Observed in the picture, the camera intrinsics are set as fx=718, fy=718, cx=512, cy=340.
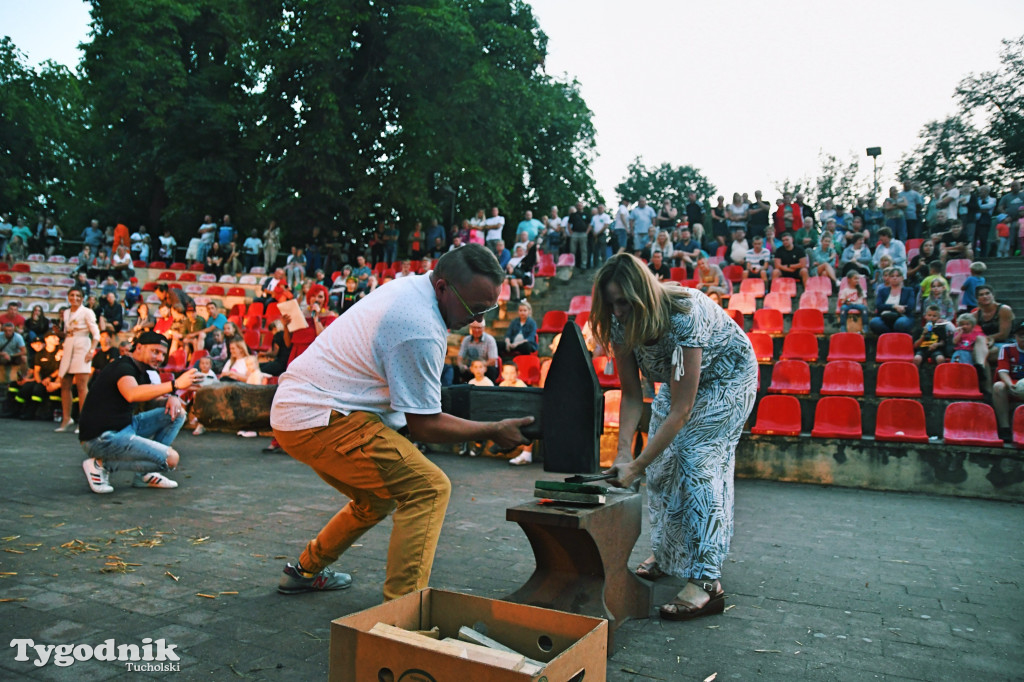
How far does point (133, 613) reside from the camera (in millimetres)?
3430

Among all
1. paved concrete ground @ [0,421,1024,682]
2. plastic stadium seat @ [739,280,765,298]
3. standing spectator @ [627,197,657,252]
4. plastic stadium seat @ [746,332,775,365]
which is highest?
standing spectator @ [627,197,657,252]

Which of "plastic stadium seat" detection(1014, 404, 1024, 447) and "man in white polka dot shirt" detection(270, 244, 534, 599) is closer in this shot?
"man in white polka dot shirt" detection(270, 244, 534, 599)

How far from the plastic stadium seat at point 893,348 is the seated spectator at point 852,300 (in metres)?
1.14

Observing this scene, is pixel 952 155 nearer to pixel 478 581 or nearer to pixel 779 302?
pixel 779 302

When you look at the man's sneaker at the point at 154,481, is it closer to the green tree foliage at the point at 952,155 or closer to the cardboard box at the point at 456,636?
the cardboard box at the point at 456,636

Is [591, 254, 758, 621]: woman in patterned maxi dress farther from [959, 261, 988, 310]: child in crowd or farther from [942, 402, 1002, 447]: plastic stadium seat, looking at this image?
[959, 261, 988, 310]: child in crowd

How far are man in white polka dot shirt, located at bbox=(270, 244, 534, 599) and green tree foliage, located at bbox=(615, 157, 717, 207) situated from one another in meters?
61.6

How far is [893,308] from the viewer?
10469mm

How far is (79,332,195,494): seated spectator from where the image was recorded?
6.33m

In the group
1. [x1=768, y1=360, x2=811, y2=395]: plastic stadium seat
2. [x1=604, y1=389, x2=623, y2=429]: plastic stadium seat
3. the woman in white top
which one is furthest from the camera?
the woman in white top

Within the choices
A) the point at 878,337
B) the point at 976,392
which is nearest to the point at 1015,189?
the point at 878,337

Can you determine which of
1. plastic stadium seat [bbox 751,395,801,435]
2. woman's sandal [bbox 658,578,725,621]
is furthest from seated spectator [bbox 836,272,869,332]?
woman's sandal [bbox 658,578,725,621]

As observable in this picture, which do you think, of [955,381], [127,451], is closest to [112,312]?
[127,451]

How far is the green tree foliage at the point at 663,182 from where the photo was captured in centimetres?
A: 6306
